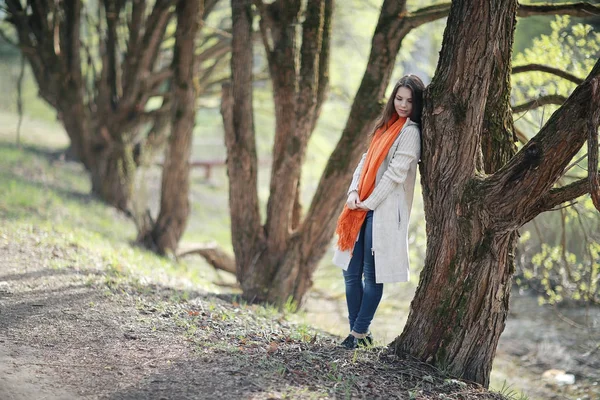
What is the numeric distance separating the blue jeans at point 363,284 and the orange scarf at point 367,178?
0.22 ft

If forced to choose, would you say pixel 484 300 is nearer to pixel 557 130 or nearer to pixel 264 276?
pixel 557 130

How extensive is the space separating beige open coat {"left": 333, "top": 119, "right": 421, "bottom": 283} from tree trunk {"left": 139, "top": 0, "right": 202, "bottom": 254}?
222 inches

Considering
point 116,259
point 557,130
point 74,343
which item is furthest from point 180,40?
point 557,130

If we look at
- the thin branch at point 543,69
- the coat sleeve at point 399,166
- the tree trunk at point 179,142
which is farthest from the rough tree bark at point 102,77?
the coat sleeve at point 399,166

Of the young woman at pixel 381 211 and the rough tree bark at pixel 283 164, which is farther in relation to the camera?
the rough tree bark at pixel 283 164

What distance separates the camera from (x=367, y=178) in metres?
4.68

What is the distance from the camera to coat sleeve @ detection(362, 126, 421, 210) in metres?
4.53

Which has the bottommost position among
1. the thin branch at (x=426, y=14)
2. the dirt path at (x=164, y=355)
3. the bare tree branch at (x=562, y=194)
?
the dirt path at (x=164, y=355)

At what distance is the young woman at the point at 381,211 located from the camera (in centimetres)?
453

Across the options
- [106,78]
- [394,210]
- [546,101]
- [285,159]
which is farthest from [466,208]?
[106,78]

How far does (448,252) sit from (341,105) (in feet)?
35.7

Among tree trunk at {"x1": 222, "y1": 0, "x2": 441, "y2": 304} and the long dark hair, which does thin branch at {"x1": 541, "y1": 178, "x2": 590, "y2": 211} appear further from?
tree trunk at {"x1": 222, "y1": 0, "x2": 441, "y2": 304}

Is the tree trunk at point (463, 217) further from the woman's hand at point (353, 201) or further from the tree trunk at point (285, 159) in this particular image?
the tree trunk at point (285, 159)

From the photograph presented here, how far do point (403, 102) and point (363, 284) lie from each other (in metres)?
1.39
